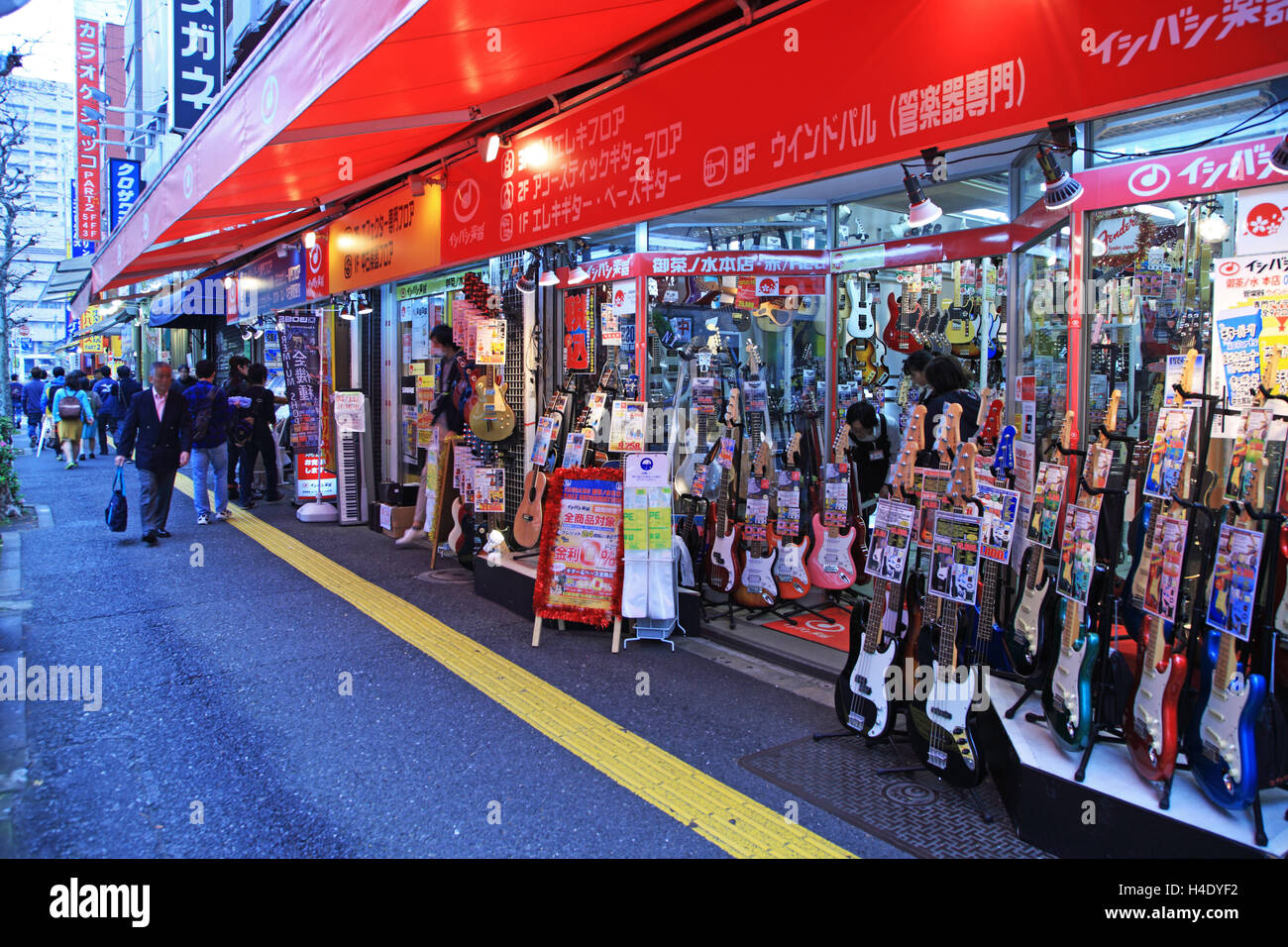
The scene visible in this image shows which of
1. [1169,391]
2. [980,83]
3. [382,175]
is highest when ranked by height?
[382,175]

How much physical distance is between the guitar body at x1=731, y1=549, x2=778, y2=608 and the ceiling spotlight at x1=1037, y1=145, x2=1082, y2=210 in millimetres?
2868

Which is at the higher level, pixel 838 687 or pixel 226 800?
pixel 838 687

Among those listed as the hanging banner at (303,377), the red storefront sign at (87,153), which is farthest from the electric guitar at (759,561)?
the red storefront sign at (87,153)

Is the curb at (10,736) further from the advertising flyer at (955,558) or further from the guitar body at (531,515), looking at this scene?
the advertising flyer at (955,558)

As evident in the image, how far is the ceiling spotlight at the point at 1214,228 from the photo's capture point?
453cm

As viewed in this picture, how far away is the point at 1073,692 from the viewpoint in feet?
10.7

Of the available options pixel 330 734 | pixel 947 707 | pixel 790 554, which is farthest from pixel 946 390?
pixel 330 734

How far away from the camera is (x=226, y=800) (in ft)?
11.4

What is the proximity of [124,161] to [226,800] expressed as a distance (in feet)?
61.3

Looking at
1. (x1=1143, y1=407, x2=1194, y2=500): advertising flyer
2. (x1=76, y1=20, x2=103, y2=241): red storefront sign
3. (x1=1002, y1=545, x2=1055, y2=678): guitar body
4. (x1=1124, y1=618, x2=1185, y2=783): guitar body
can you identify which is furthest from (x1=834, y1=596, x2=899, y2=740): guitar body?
(x1=76, y1=20, x2=103, y2=241): red storefront sign

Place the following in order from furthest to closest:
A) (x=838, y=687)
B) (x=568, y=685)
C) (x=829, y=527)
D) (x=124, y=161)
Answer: (x=124, y=161)
(x=829, y=527)
(x=568, y=685)
(x=838, y=687)

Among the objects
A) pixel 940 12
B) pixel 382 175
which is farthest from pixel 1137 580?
pixel 382 175

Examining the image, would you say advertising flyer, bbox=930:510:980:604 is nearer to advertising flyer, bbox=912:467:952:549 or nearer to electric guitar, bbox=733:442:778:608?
advertising flyer, bbox=912:467:952:549

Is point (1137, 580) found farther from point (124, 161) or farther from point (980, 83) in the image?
point (124, 161)
